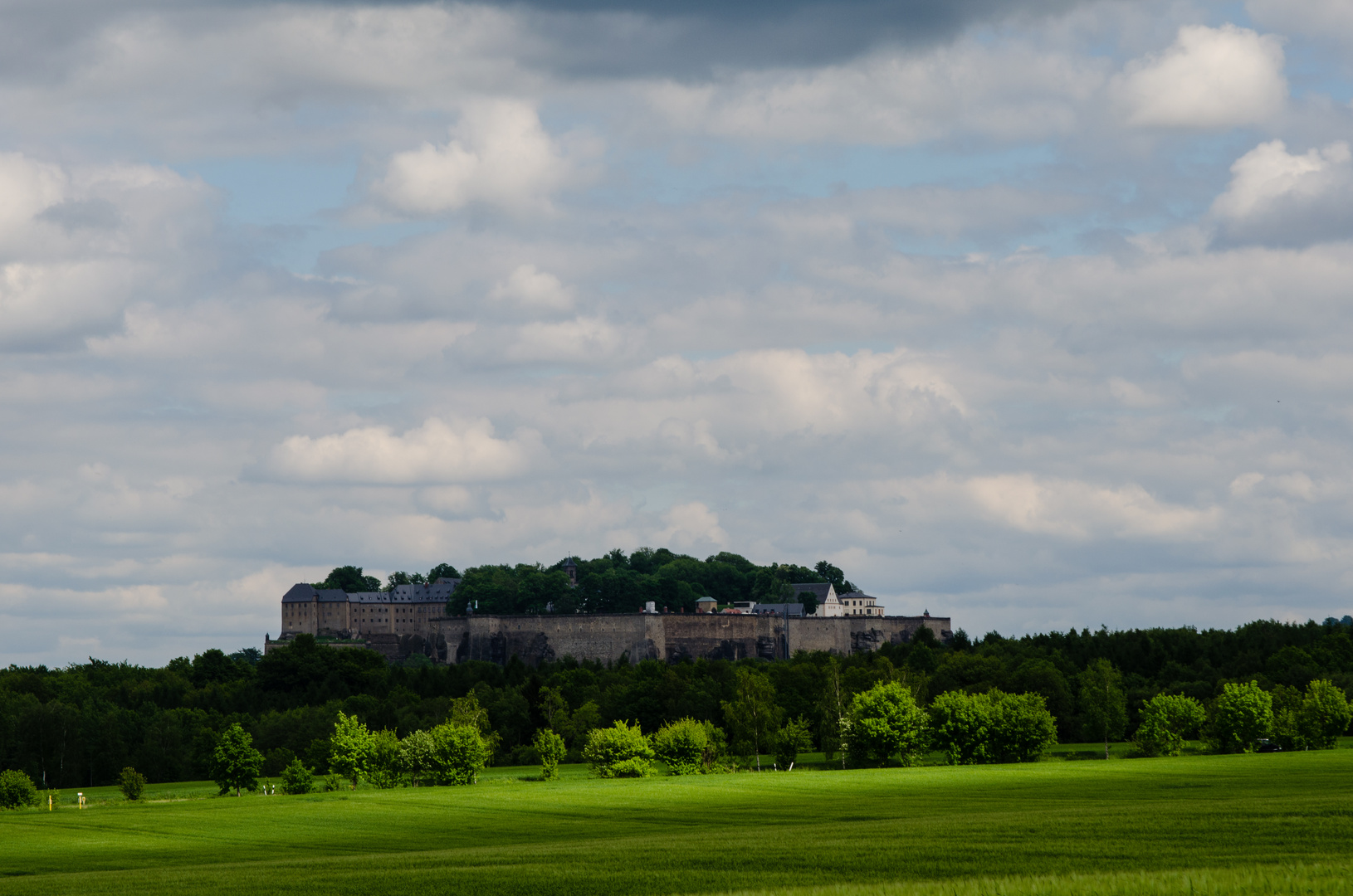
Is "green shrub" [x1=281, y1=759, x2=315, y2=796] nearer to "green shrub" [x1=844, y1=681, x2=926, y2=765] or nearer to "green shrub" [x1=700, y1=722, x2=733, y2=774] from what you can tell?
"green shrub" [x1=700, y1=722, x2=733, y2=774]

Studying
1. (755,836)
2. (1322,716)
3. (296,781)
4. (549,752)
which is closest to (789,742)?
(549,752)

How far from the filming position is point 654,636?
150750mm

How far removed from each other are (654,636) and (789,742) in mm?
76996

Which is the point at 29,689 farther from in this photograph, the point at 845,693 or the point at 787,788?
the point at 787,788

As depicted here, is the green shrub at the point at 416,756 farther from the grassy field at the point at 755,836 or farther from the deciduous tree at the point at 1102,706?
the deciduous tree at the point at 1102,706

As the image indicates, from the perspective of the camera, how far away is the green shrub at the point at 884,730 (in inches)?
2648

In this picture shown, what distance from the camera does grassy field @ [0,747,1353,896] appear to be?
71.1ft

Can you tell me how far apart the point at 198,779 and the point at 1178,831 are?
6942 centimetres

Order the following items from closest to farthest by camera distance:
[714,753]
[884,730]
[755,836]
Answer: [755,836]
[884,730]
[714,753]

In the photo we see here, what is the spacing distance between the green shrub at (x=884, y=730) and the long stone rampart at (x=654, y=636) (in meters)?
79.5

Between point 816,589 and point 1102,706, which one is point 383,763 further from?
point 816,589

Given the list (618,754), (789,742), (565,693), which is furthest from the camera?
(565,693)

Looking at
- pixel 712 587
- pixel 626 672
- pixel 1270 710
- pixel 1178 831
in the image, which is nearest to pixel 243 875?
pixel 1178 831

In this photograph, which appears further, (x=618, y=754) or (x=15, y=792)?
(x=618, y=754)
